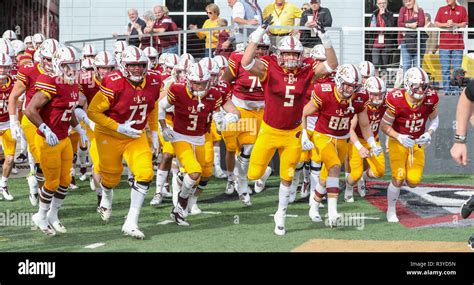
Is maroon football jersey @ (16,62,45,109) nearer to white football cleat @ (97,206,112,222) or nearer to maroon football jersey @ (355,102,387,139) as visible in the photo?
white football cleat @ (97,206,112,222)

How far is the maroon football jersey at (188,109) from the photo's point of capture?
10.6 metres

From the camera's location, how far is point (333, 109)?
1064cm

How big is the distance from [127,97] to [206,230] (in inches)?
65.5

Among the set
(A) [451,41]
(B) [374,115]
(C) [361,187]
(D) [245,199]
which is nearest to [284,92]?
(D) [245,199]

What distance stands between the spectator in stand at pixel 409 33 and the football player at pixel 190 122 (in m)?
6.19

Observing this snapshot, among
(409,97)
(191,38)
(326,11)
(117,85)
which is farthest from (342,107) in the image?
(191,38)

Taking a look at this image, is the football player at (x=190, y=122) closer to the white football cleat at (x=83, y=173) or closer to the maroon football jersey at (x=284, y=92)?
the maroon football jersey at (x=284, y=92)

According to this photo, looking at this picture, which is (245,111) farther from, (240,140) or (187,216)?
(187,216)

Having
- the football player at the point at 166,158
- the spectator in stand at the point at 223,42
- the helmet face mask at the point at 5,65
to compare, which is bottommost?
the football player at the point at 166,158

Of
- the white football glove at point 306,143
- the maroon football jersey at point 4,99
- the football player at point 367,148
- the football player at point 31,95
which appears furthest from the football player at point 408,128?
the maroon football jersey at point 4,99

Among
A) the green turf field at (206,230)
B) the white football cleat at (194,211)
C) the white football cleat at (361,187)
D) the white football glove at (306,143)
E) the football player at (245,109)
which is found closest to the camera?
the green turf field at (206,230)

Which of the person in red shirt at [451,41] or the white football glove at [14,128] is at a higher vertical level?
the person in red shirt at [451,41]

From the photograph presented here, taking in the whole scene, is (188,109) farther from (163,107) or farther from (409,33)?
(409,33)

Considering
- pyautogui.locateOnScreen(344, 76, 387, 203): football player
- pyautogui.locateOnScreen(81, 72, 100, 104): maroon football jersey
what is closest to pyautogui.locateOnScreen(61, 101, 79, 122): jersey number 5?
pyautogui.locateOnScreen(81, 72, 100, 104): maroon football jersey
